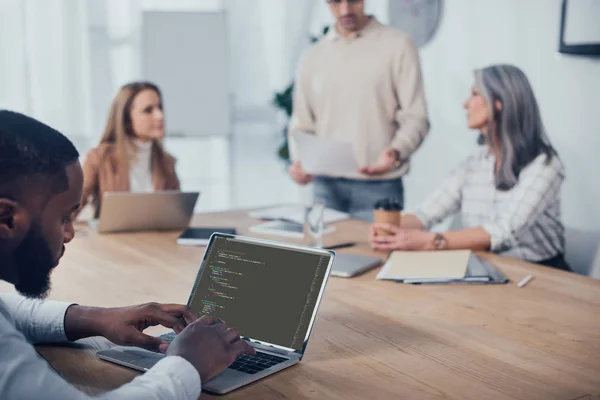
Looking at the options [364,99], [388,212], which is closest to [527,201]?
[388,212]

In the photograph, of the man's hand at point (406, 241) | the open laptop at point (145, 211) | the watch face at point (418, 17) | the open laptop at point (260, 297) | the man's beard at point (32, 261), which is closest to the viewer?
the man's beard at point (32, 261)

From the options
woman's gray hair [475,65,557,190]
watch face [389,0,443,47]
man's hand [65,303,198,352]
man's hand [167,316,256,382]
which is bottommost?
man's hand [65,303,198,352]

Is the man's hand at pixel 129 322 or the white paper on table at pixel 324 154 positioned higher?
the white paper on table at pixel 324 154

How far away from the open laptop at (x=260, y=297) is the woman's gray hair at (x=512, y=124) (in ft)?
4.26

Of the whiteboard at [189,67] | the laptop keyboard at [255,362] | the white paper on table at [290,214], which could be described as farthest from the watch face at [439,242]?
the whiteboard at [189,67]

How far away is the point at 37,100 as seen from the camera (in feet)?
13.5

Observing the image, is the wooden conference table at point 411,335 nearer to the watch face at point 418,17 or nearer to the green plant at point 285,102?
the watch face at point 418,17

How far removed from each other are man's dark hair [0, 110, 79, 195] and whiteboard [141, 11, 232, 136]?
3366 mm

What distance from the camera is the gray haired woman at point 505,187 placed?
2.26 meters

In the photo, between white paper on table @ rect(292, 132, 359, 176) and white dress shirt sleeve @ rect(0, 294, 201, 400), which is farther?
white paper on table @ rect(292, 132, 359, 176)

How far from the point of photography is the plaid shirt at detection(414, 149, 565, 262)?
2.29m

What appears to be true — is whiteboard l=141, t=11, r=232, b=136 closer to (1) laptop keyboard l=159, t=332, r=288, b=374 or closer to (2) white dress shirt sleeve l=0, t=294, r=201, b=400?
(1) laptop keyboard l=159, t=332, r=288, b=374

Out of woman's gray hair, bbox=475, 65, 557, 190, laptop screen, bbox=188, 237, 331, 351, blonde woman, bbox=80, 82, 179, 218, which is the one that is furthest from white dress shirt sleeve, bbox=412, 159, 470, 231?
laptop screen, bbox=188, 237, 331, 351

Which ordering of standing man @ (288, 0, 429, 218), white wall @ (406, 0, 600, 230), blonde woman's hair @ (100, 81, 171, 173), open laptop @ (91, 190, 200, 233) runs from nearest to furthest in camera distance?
1. open laptop @ (91, 190, 200, 233)
2. blonde woman's hair @ (100, 81, 171, 173)
3. standing man @ (288, 0, 429, 218)
4. white wall @ (406, 0, 600, 230)
